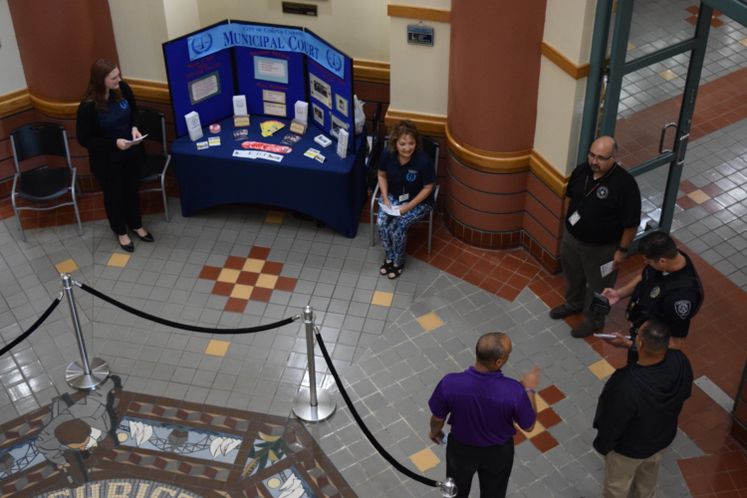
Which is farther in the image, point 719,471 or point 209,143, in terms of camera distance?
point 209,143

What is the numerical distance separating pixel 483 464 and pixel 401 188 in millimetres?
2931

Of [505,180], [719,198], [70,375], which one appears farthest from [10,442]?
[719,198]

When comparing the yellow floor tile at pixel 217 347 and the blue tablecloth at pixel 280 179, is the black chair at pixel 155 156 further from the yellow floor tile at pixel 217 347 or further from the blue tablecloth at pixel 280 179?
the yellow floor tile at pixel 217 347

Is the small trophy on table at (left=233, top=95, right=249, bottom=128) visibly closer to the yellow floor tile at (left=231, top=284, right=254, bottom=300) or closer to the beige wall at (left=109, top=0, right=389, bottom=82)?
the beige wall at (left=109, top=0, right=389, bottom=82)

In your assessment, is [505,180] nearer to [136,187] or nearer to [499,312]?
[499,312]

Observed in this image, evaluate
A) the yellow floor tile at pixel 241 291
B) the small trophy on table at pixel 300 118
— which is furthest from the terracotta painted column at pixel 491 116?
the yellow floor tile at pixel 241 291

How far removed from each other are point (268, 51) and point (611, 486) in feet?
14.9

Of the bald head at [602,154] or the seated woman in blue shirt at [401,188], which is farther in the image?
the seated woman in blue shirt at [401,188]

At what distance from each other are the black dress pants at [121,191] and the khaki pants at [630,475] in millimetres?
4449

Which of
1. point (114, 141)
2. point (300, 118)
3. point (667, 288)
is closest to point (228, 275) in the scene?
point (114, 141)

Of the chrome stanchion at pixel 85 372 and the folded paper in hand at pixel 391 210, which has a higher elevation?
the folded paper in hand at pixel 391 210

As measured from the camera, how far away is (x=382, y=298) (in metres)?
7.95

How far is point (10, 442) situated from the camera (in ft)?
22.5

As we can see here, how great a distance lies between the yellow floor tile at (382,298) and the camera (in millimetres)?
7906
